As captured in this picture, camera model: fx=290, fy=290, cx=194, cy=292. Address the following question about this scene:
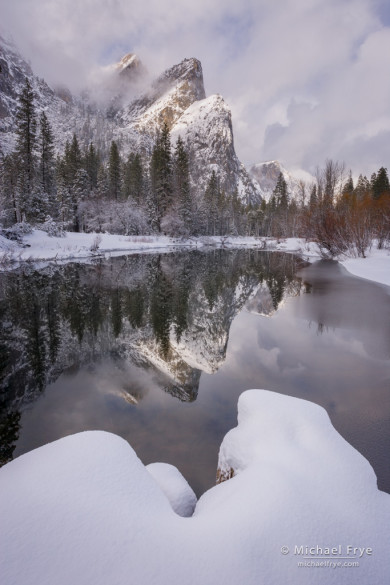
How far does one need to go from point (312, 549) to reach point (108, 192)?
58.9 m

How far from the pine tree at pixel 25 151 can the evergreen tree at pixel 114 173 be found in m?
19.3

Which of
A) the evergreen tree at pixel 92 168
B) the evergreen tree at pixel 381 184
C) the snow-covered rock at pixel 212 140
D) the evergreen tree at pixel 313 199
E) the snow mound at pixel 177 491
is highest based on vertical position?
the snow-covered rock at pixel 212 140

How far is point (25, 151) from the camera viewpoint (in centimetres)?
3344

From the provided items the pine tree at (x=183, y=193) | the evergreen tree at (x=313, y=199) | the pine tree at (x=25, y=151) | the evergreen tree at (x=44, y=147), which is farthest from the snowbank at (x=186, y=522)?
the pine tree at (x=183, y=193)

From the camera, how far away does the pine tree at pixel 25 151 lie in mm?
32750

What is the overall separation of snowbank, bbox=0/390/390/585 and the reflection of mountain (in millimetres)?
2135

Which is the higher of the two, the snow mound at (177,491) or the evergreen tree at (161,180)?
the evergreen tree at (161,180)

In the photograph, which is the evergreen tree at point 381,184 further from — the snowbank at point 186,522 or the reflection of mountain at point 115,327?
the snowbank at point 186,522

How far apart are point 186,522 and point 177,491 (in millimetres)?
729

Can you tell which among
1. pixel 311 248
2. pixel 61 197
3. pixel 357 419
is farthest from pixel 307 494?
pixel 61 197

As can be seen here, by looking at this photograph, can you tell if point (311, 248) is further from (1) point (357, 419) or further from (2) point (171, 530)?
(2) point (171, 530)

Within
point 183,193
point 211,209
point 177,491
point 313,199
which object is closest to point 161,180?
point 183,193

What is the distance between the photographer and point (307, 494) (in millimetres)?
2207

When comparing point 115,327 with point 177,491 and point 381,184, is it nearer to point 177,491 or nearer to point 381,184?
point 177,491
